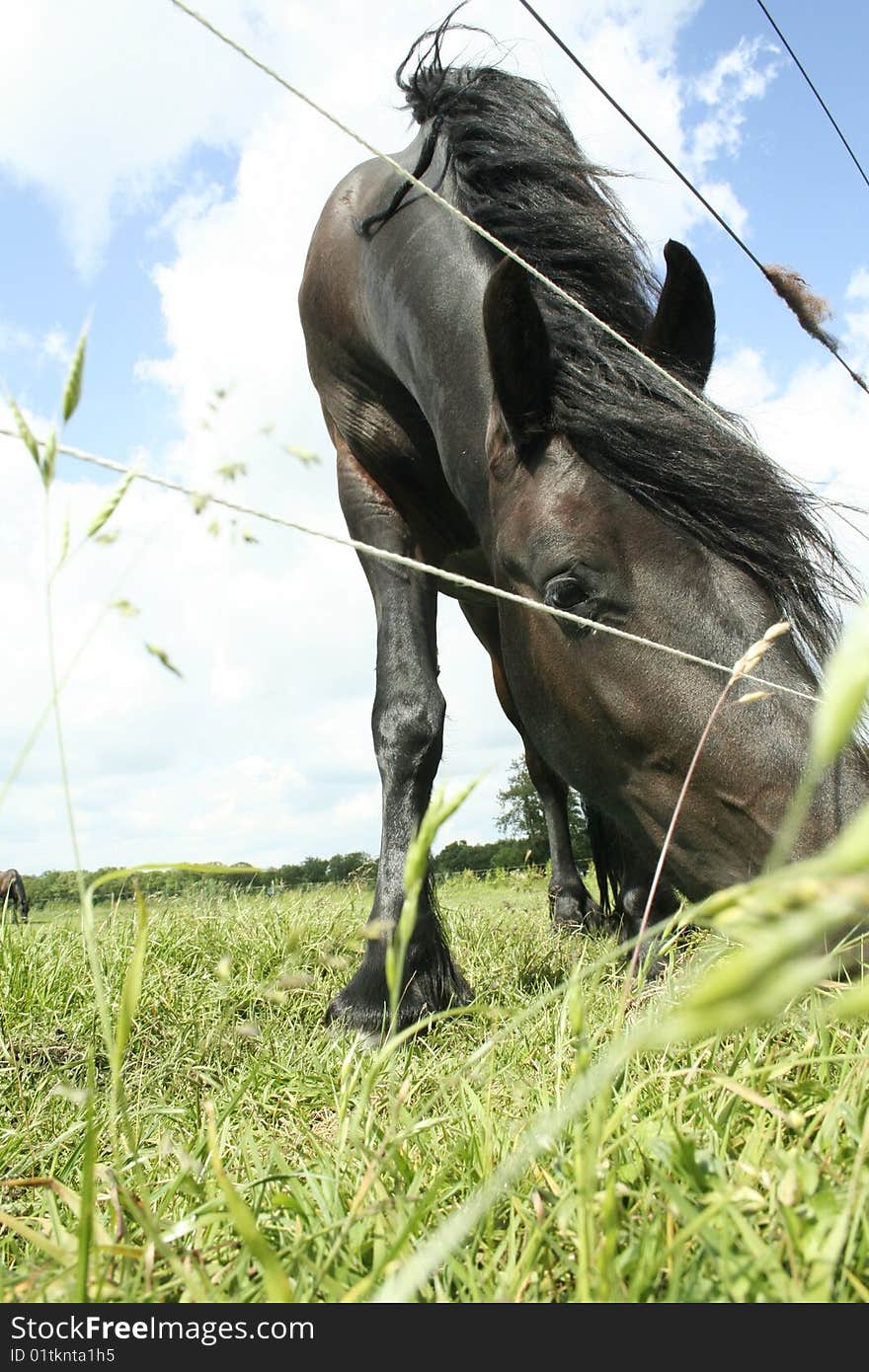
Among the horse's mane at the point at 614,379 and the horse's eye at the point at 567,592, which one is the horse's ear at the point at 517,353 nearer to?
the horse's mane at the point at 614,379

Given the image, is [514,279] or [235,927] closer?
[514,279]

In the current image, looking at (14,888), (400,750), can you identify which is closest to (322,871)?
(14,888)

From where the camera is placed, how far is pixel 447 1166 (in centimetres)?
120

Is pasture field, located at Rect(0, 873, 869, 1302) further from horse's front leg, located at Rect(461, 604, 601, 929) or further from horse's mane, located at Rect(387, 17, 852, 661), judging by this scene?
horse's front leg, located at Rect(461, 604, 601, 929)

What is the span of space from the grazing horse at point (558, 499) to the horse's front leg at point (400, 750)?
0.01m

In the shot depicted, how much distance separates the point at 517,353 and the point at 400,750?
51.7 inches

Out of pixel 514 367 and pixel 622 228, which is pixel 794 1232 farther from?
pixel 622 228

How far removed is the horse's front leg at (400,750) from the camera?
2.92 meters

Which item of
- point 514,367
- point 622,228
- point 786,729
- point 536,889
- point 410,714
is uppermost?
point 622,228

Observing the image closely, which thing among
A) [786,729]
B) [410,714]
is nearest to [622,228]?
[410,714]

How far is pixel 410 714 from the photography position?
10.9 ft

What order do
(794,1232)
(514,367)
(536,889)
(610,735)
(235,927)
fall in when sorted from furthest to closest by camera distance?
(536,889) < (235,927) < (514,367) < (610,735) < (794,1232)
